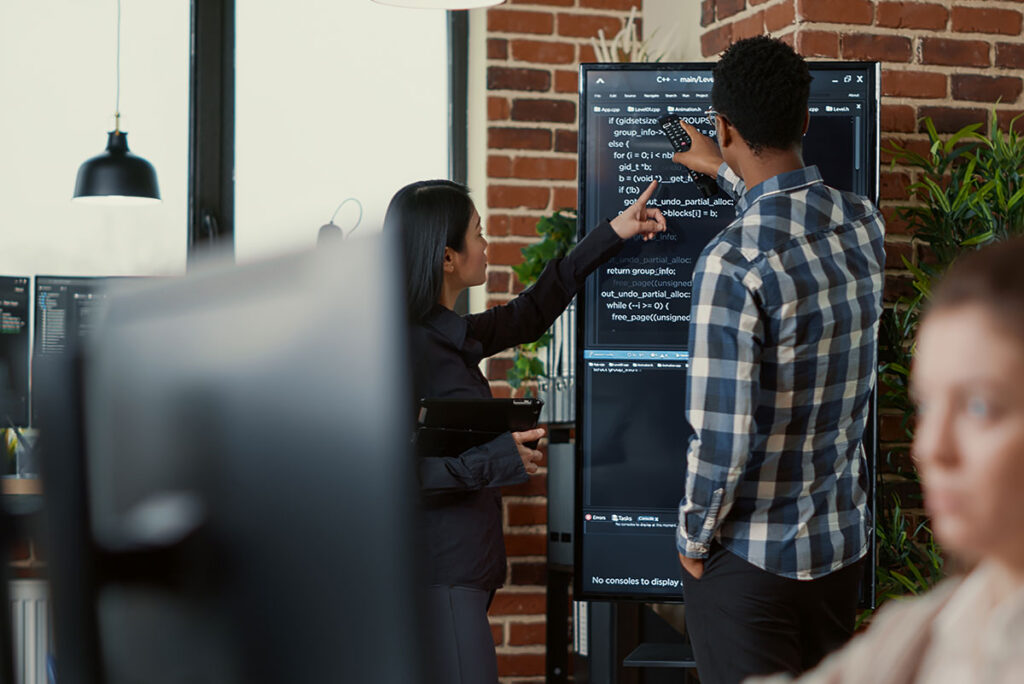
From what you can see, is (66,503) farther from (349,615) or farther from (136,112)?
(136,112)

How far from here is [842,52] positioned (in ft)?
8.85

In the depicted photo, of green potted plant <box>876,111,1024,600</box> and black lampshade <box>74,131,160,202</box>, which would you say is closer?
green potted plant <box>876,111,1024,600</box>

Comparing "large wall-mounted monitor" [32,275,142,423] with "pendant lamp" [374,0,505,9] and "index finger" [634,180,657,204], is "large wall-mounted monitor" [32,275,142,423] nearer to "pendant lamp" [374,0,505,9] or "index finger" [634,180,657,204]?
"pendant lamp" [374,0,505,9]

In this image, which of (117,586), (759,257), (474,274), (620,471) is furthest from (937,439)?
(620,471)

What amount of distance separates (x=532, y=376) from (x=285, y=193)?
1104 mm

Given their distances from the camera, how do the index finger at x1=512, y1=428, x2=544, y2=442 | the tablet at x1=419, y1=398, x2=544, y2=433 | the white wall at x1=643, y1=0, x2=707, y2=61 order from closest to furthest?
the tablet at x1=419, y1=398, x2=544, y2=433 < the index finger at x1=512, y1=428, x2=544, y2=442 < the white wall at x1=643, y1=0, x2=707, y2=61

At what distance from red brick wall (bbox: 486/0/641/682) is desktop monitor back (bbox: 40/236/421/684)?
297 centimetres

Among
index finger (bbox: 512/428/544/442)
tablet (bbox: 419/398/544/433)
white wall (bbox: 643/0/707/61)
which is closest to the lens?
tablet (bbox: 419/398/544/433)

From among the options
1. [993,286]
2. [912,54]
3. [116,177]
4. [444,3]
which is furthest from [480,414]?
[116,177]

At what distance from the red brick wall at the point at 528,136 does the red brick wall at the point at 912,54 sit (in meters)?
0.97

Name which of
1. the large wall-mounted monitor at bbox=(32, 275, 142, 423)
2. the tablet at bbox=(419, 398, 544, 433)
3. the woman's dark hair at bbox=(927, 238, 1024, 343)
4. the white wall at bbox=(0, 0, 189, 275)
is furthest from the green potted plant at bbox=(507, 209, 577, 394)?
the woman's dark hair at bbox=(927, 238, 1024, 343)

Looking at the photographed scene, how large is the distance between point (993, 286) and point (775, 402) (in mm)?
1100

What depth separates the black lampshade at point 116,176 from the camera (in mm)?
3303

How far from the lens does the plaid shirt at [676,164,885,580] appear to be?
171 centimetres
